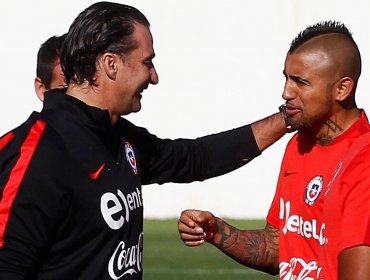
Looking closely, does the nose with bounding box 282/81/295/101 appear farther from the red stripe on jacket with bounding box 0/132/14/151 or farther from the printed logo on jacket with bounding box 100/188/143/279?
the red stripe on jacket with bounding box 0/132/14/151

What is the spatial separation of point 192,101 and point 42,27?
2.19m

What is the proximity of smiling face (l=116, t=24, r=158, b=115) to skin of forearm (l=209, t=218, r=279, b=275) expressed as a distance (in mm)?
878

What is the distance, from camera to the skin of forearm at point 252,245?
5.76 meters

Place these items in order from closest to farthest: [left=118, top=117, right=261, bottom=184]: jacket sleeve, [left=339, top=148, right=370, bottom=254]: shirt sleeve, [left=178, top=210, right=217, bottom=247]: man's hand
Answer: [left=339, top=148, right=370, bottom=254]: shirt sleeve, [left=178, top=210, right=217, bottom=247]: man's hand, [left=118, top=117, right=261, bottom=184]: jacket sleeve

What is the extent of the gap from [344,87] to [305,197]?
527mm

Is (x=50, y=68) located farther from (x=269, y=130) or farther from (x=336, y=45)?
(x=336, y=45)

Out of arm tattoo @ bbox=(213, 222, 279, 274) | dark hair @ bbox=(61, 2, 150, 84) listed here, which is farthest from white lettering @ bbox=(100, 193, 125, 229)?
arm tattoo @ bbox=(213, 222, 279, 274)

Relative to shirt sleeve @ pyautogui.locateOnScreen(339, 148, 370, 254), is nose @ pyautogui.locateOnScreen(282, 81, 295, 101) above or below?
above

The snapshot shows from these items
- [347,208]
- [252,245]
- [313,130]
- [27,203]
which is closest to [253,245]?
[252,245]

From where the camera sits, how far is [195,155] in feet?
20.0

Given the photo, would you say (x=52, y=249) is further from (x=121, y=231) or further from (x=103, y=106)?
(x=103, y=106)

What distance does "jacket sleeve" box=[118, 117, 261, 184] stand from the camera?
5.90m

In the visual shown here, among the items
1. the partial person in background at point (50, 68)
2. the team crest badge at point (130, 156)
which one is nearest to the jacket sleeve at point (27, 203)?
the team crest badge at point (130, 156)

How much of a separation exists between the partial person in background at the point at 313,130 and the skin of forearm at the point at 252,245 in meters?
0.29
